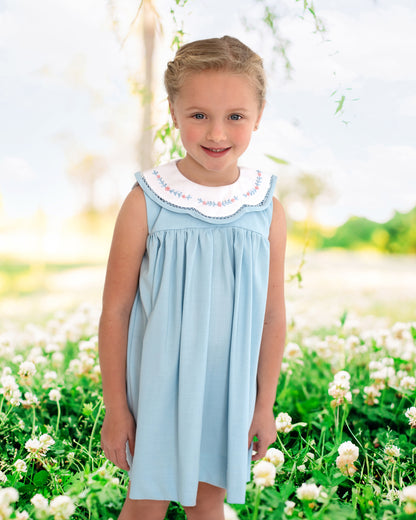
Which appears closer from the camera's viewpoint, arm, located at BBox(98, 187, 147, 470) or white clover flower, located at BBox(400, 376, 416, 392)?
arm, located at BBox(98, 187, 147, 470)

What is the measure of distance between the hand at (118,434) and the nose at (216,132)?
0.65 metres

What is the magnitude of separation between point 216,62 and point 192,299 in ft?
1.67

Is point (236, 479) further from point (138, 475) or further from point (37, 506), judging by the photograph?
point (37, 506)

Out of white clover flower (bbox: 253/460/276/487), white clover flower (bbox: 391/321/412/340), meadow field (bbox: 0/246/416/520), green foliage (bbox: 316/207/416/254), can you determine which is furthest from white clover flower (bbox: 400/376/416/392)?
green foliage (bbox: 316/207/416/254)

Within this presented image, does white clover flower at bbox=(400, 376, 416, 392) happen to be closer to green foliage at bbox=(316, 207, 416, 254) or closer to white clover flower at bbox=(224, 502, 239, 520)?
white clover flower at bbox=(224, 502, 239, 520)

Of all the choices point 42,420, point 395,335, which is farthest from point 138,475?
point 395,335

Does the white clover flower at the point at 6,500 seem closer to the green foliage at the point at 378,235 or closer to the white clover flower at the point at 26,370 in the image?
the white clover flower at the point at 26,370

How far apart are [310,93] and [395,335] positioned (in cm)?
153

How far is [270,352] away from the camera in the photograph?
1.37m

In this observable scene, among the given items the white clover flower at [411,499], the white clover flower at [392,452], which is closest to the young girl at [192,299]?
the white clover flower at [411,499]

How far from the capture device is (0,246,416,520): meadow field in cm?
140

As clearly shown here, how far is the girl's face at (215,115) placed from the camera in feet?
3.86

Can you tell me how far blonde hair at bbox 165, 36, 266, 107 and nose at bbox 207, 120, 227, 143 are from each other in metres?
0.11

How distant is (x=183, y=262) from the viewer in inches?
48.3
